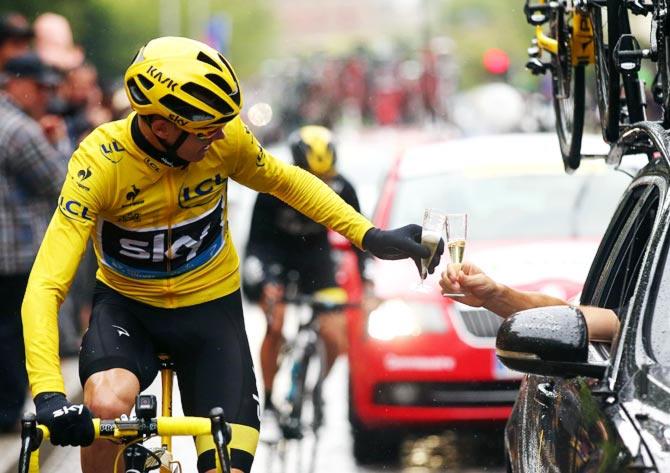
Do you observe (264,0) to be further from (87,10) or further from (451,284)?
(451,284)

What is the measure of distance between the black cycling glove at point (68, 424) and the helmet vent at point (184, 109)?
3.66 ft

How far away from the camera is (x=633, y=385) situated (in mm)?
3838

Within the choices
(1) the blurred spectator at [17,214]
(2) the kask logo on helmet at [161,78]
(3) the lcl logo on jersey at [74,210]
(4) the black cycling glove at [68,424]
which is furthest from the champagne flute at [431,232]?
(1) the blurred spectator at [17,214]

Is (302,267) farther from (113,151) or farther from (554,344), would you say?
(554,344)

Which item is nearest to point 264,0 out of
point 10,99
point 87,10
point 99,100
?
point 87,10

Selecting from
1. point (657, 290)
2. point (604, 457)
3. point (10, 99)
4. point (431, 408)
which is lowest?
point (431, 408)

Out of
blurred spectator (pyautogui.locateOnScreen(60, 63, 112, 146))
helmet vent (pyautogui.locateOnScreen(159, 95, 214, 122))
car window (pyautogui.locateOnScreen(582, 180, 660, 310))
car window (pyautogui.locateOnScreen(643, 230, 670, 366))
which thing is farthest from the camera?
blurred spectator (pyautogui.locateOnScreen(60, 63, 112, 146))

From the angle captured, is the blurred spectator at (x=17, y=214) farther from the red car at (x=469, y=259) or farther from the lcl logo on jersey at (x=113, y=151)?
the lcl logo on jersey at (x=113, y=151)

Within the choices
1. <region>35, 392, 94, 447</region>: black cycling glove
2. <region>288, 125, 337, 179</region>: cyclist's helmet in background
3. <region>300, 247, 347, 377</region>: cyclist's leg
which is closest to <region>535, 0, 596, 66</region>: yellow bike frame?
<region>35, 392, 94, 447</region>: black cycling glove

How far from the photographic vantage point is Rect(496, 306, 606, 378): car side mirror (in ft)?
13.2

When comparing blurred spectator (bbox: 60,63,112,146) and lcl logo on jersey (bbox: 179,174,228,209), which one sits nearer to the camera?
lcl logo on jersey (bbox: 179,174,228,209)

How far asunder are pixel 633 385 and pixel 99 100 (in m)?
15.1

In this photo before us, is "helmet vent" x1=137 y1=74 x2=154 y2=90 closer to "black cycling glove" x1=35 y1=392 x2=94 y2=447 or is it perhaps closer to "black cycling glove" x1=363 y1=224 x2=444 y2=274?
"black cycling glove" x1=363 y1=224 x2=444 y2=274

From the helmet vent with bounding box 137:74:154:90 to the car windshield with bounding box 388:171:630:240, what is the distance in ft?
15.8
